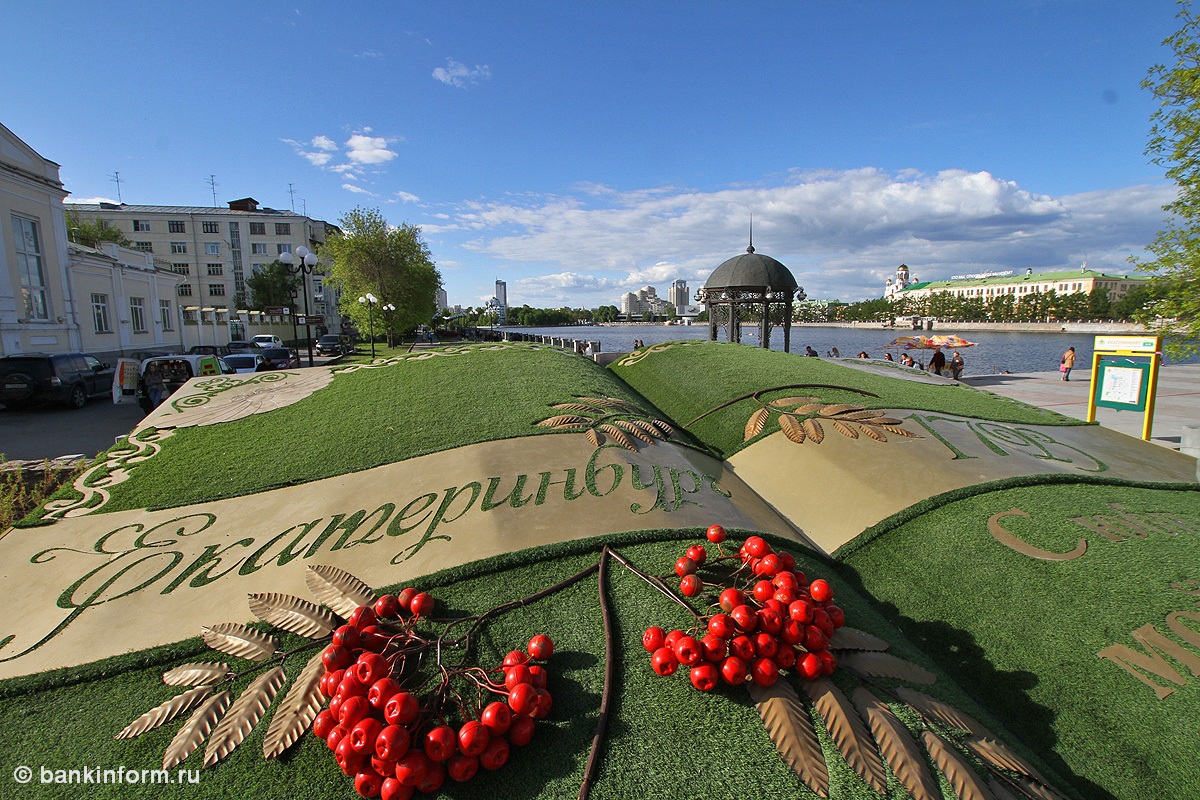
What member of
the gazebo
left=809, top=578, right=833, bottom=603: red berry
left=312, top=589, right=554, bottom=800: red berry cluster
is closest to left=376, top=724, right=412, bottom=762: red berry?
left=312, top=589, right=554, bottom=800: red berry cluster

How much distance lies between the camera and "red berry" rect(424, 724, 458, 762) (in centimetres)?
177

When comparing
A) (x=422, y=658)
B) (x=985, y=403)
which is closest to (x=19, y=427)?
(x=422, y=658)

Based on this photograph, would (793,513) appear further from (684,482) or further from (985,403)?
(985,403)

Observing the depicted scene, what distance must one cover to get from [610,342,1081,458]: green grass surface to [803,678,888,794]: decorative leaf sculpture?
3.73m

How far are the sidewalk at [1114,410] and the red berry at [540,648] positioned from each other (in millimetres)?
9422

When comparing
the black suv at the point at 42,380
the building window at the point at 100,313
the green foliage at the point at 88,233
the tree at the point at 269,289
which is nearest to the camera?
the black suv at the point at 42,380

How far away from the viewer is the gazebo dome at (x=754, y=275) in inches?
664

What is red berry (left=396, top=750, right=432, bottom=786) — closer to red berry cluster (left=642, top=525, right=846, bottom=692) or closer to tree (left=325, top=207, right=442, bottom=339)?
red berry cluster (left=642, top=525, right=846, bottom=692)

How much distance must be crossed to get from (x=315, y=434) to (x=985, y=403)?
8227 mm

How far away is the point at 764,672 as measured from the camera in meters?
2.08

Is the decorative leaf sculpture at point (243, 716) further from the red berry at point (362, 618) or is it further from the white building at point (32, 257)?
the white building at point (32, 257)

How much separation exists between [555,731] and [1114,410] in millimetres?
14780

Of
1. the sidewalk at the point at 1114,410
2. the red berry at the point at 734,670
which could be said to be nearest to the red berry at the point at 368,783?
the red berry at the point at 734,670

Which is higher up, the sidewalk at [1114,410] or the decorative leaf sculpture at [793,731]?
the decorative leaf sculpture at [793,731]
